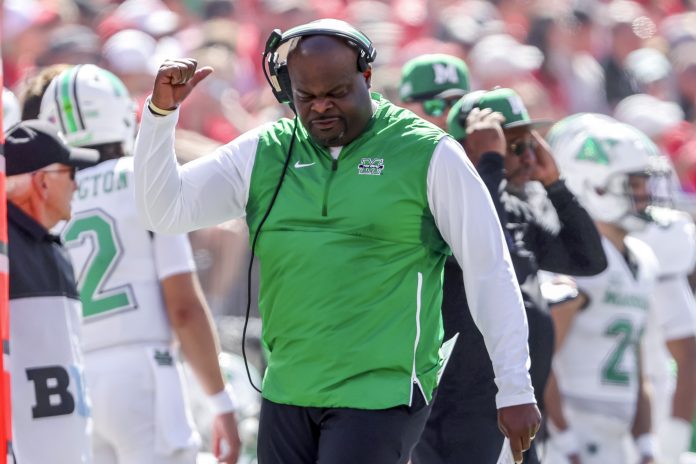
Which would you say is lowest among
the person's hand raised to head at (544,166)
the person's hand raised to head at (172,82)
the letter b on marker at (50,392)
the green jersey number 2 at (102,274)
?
the letter b on marker at (50,392)

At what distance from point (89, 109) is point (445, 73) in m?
1.71

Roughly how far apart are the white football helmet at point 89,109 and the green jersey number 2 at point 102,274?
1.50 feet

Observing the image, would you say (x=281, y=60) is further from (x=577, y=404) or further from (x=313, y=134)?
(x=577, y=404)

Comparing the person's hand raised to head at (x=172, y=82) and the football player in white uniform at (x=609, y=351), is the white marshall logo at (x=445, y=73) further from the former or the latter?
the person's hand raised to head at (x=172, y=82)

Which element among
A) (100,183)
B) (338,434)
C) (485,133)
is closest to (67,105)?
(100,183)

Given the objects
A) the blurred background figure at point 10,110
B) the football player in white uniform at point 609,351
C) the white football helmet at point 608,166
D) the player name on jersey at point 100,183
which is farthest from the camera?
the white football helmet at point 608,166

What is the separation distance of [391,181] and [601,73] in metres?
10.8

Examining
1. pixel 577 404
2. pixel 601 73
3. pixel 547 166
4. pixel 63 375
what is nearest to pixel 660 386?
pixel 577 404

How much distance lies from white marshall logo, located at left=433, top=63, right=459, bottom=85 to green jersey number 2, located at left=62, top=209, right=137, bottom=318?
1759 millimetres

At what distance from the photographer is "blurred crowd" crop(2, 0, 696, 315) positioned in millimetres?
10664

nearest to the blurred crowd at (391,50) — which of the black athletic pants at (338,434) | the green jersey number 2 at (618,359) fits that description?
the green jersey number 2 at (618,359)

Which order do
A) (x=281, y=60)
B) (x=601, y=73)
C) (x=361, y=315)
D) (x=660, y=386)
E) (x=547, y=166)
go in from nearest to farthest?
(x=361, y=315)
(x=281, y=60)
(x=547, y=166)
(x=660, y=386)
(x=601, y=73)

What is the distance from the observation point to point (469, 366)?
565cm

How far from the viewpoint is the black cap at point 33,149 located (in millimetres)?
5797
